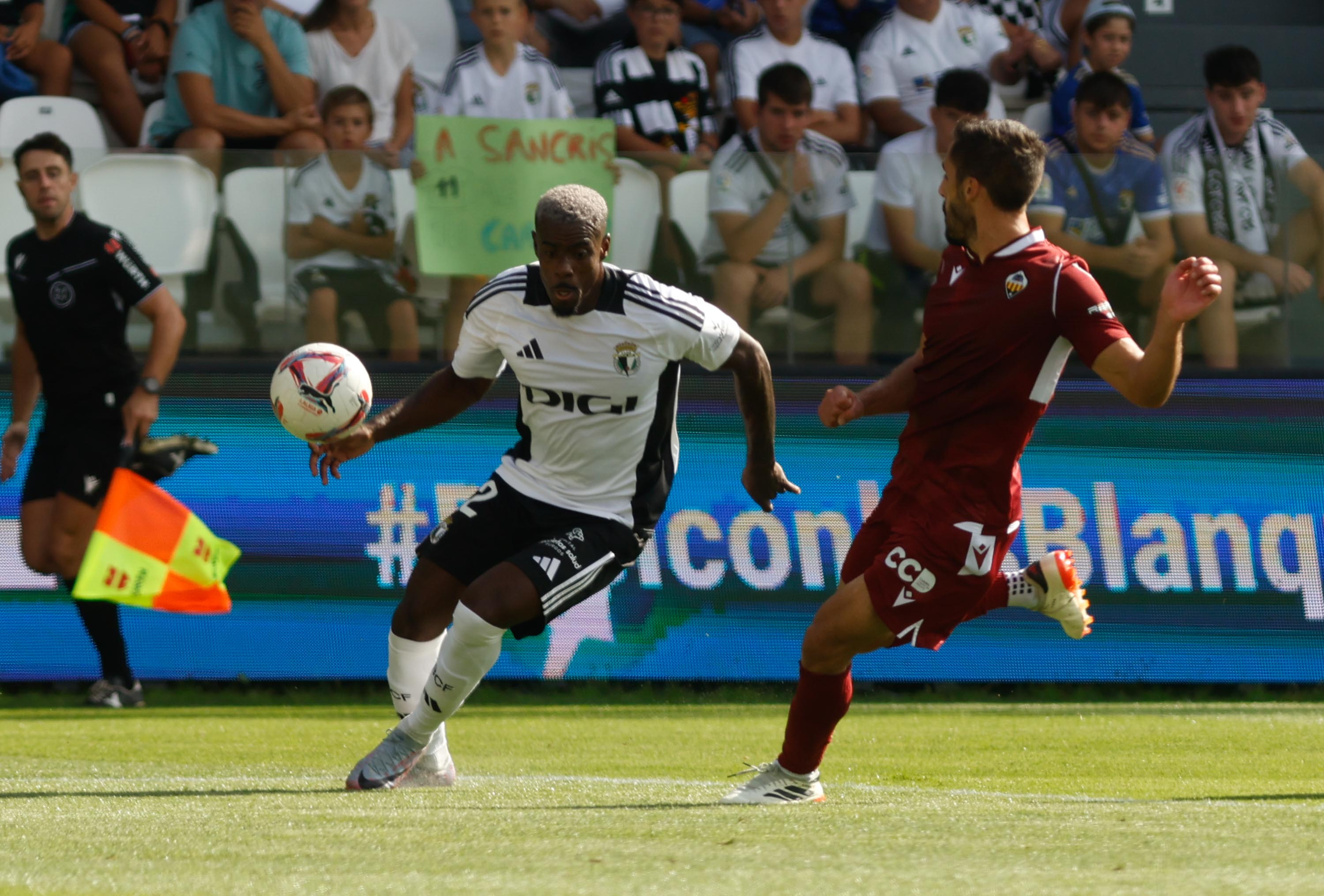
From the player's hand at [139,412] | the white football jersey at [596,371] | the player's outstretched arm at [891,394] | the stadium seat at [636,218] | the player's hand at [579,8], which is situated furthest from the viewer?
the player's hand at [579,8]

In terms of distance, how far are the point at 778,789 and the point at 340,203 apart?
5241 mm

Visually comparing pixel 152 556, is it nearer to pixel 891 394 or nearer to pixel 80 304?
pixel 80 304

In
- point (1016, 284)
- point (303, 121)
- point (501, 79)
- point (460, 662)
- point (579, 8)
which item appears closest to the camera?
point (1016, 284)

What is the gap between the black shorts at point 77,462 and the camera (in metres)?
8.85

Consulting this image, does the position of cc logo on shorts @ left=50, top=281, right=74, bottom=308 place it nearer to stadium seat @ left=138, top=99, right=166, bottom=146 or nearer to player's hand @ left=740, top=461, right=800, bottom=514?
stadium seat @ left=138, top=99, right=166, bottom=146

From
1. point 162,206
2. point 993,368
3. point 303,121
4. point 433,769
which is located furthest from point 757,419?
point 303,121

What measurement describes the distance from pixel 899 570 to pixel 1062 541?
15.6 feet

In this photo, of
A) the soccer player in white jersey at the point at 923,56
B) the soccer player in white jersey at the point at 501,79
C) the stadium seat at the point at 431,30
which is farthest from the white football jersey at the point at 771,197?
the stadium seat at the point at 431,30

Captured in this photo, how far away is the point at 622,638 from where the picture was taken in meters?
9.26

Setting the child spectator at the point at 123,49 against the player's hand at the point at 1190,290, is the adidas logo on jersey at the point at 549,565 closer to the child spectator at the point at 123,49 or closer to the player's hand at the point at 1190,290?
the player's hand at the point at 1190,290

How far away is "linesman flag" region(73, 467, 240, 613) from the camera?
345 inches

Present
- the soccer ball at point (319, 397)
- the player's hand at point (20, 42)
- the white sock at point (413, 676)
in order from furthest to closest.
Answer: the player's hand at point (20, 42), the white sock at point (413, 676), the soccer ball at point (319, 397)

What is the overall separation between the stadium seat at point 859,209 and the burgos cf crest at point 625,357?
4.20 meters

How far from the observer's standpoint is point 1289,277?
9633mm
